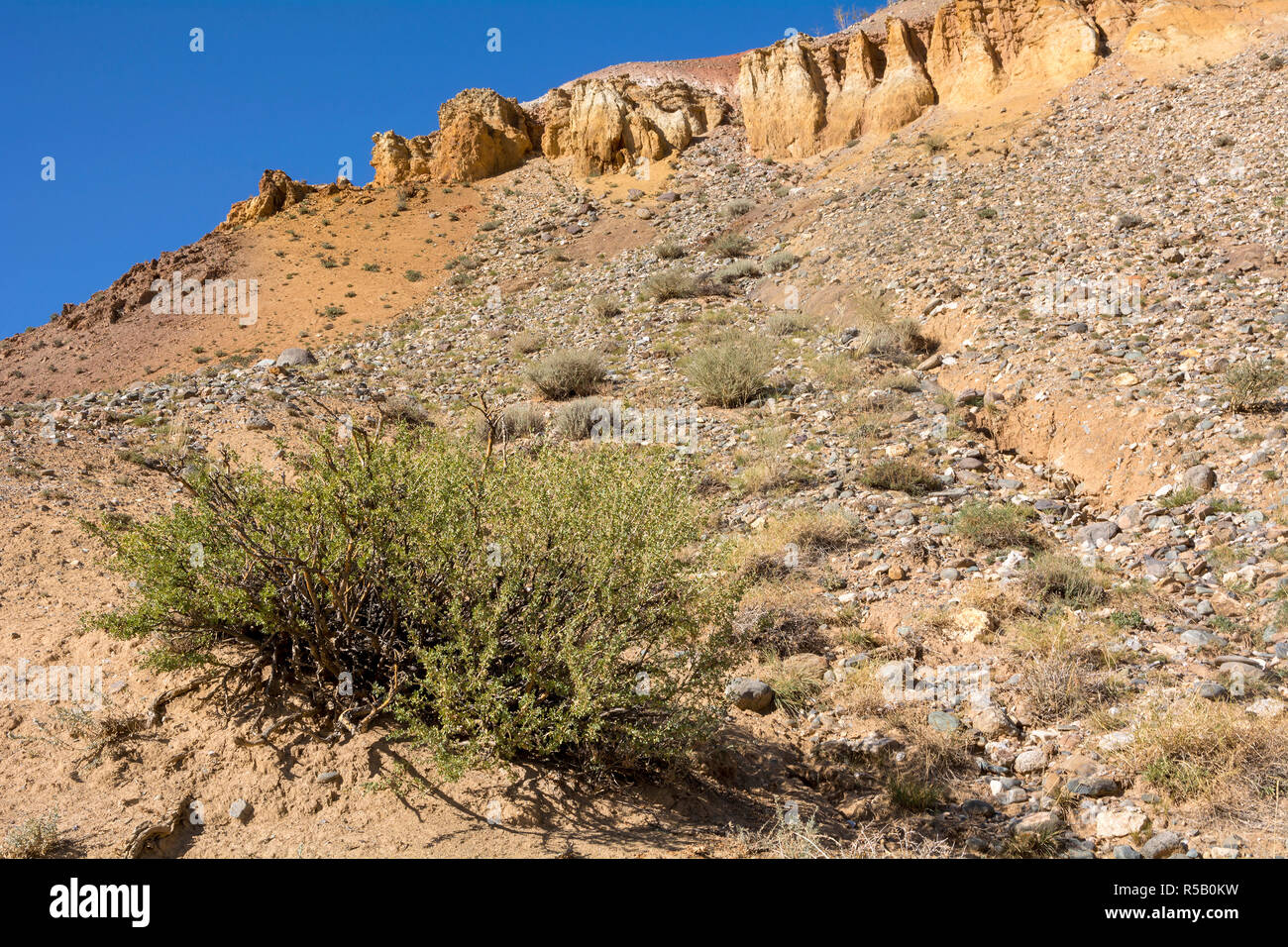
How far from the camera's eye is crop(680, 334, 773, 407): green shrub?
11211mm

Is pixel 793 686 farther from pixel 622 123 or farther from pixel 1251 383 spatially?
pixel 622 123

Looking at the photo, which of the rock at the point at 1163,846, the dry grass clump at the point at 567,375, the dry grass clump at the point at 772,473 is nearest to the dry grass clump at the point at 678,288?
the dry grass clump at the point at 567,375

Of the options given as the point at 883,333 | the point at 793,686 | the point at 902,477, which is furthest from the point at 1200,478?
the point at 883,333

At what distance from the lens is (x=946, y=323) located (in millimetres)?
12094

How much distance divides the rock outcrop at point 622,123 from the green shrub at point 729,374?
1882cm

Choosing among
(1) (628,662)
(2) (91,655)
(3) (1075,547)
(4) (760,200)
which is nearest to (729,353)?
(3) (1075,547)

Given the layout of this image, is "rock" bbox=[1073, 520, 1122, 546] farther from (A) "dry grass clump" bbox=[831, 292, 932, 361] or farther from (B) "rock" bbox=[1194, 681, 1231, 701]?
(A) "dry grass clump" bbox=[831, 292, 932, 361]

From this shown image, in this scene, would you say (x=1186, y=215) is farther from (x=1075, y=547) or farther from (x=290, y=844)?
(x=290, y=844)

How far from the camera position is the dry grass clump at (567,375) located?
12.9 metres

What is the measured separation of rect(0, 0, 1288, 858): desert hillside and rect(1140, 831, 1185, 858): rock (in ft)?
0.07

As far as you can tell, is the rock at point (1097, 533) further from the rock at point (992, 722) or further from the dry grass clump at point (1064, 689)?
the rock at point (992, 722)

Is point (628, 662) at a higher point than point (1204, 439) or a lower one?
lower

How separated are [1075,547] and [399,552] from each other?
6.11 meters

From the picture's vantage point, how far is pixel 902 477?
824 cm
